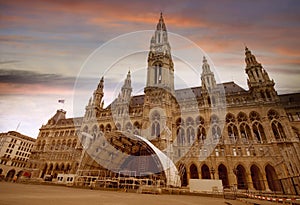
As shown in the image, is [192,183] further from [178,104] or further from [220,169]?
[178,104]

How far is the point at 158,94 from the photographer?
38.8 m

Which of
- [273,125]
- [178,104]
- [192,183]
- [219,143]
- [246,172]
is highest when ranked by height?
[178,104]

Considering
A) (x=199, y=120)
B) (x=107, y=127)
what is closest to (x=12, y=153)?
(x=107, y=127)

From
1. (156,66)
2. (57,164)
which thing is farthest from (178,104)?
(57,164)

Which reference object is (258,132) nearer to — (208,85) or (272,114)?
(272,114)

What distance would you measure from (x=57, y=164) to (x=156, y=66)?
127ft

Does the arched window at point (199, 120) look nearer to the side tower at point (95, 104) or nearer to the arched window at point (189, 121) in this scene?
the arched window at point (189, 121)

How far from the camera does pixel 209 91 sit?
39.8m

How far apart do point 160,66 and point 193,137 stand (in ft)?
68.9

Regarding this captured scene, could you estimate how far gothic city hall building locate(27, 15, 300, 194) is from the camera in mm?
23750

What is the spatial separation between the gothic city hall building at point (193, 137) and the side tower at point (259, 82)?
18 centimetres

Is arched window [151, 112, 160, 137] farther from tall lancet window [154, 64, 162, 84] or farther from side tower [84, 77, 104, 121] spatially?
side tower [84, 77, 104, 121]

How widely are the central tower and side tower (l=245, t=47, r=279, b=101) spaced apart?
1871 centimetres

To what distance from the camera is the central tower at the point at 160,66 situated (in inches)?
1620
